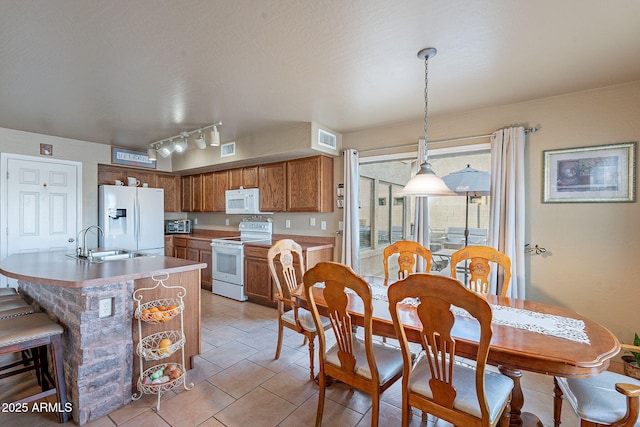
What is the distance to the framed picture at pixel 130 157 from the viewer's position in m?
4.98

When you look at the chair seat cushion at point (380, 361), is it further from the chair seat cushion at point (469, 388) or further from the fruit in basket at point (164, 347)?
the fruit in basket at point (164, 347)

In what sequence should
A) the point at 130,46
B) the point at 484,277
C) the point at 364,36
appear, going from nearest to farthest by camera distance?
the point at 364,36, the point at 130,46, the point at 484,277

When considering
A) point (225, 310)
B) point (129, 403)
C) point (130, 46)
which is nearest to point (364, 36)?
point (130, 46)

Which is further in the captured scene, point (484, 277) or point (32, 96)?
point (32, 96)

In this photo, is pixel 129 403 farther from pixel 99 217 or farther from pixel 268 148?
pixel 99 217

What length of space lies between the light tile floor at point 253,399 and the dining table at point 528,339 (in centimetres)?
68

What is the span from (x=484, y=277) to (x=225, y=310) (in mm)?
3150

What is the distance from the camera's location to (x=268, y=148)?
4.08 metres

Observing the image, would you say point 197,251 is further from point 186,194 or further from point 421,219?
point 421,219

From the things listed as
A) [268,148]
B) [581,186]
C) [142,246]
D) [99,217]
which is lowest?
[142,246]

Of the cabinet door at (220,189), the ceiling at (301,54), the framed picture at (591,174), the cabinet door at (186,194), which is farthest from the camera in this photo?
the cabinet door at (186,194)

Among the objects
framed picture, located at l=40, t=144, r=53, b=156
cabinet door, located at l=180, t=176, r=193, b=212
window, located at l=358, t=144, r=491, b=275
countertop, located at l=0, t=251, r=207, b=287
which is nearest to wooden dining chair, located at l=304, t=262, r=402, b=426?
countertop, located at l=0, t=251, r=207, b=287

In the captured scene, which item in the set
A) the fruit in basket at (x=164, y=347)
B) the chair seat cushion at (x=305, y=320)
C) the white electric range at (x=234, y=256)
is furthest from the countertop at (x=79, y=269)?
the white electric range at (x=234, y=256)

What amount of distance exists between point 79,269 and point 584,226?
4.17 m
